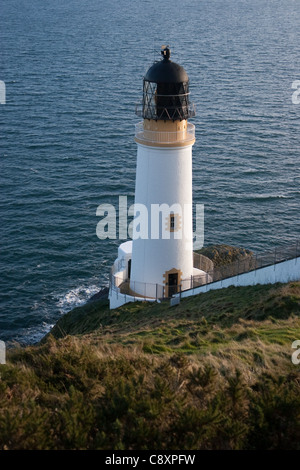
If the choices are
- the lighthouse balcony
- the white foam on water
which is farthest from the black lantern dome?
→ the white foam on water

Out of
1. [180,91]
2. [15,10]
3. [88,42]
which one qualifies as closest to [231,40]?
[88,42]

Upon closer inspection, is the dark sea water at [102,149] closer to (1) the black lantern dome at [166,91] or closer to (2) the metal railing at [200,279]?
(2) the metal railing at [200,279]

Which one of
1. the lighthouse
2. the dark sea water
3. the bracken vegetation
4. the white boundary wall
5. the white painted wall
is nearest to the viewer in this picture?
the bracken vegetation

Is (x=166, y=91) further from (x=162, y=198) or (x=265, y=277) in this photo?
(x=265, y=277)

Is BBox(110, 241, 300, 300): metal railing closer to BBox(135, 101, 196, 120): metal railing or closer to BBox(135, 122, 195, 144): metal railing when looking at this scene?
BBox(135, 122, 195, 144): metal railing

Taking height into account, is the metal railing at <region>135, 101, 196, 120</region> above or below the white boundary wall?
above

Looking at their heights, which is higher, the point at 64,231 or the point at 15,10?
the point at 15,10
